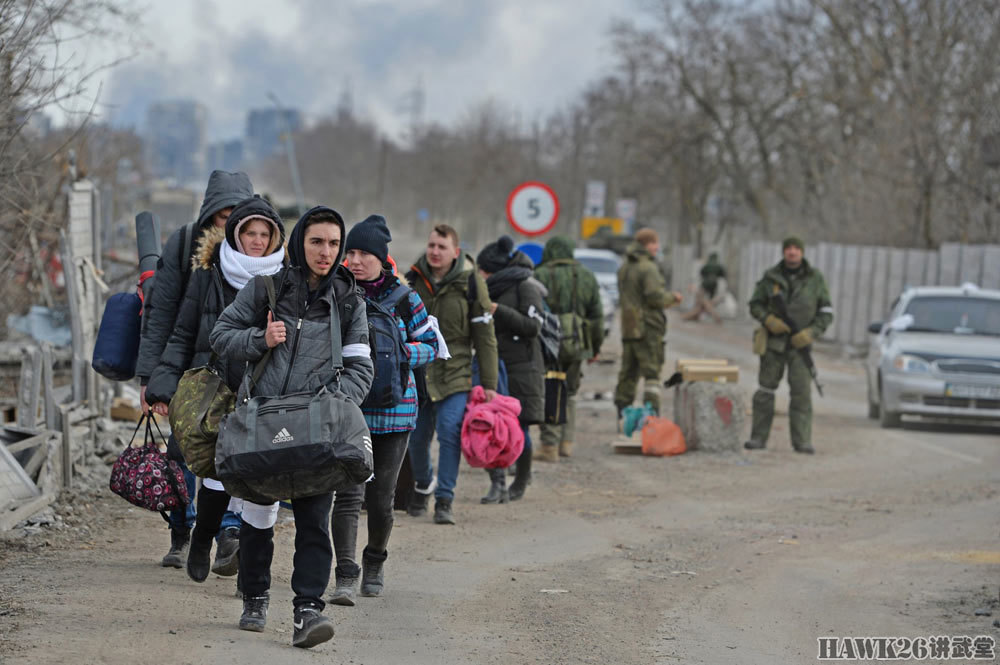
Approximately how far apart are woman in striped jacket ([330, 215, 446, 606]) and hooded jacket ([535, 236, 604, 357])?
5.55 m

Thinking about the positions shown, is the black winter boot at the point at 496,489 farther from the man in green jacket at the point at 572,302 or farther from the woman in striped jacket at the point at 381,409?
the woman in striped jacket at the point at 381,409

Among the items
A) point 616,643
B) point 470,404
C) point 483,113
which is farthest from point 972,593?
point 483,113

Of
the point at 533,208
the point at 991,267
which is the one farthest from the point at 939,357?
the point at 991,267

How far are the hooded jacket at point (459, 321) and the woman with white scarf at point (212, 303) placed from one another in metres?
2.54

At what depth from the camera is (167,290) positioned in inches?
268

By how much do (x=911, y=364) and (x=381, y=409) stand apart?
415 inches

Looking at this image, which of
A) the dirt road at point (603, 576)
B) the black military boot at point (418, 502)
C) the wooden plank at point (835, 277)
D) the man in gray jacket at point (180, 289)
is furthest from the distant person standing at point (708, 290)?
the man in gray jacket at point (180, 289)

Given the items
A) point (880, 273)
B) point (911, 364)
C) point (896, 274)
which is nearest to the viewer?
point (911, 364)

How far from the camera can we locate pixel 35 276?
18.5 m

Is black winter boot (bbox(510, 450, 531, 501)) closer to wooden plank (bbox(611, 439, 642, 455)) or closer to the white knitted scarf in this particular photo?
wooden plank (bbox(611, 439, 642, 455))

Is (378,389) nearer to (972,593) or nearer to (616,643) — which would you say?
(616,643)

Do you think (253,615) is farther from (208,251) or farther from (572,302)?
(572,302)

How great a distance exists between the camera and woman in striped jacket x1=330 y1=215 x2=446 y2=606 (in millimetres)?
7105

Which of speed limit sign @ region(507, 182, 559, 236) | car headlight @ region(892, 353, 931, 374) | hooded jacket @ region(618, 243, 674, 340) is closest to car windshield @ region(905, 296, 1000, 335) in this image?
car headlight @ region(892, 353, 931, 374)
